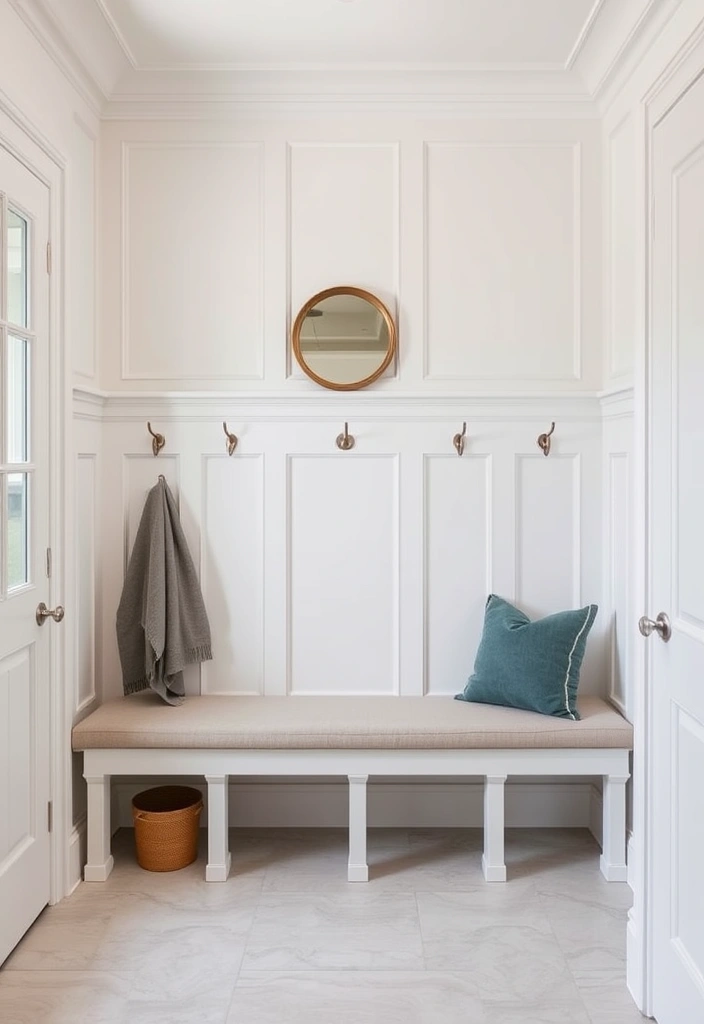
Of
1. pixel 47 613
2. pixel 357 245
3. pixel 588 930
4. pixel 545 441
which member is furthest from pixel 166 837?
pixel 357 245

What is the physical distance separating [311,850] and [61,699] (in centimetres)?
99

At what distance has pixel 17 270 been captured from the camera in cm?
244

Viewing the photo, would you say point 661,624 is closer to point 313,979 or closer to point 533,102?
point 313,979

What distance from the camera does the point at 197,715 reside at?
2.99 meters

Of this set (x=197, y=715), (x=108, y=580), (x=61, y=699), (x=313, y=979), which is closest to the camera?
(x=313, y=979)

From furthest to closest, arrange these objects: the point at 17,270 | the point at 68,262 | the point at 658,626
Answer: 1. the point at 68,262
2. the point at 17,270
3. the point at 658,626

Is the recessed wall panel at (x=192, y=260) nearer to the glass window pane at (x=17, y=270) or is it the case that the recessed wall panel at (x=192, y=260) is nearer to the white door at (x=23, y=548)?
the white door at (x=23, y=548)

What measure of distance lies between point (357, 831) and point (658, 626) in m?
1.28

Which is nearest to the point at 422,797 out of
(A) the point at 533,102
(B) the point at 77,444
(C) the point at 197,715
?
(C) the point at 197,715

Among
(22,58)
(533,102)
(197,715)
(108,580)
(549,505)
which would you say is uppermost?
(533,102)

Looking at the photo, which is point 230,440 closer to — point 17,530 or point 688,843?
→ point 17,530

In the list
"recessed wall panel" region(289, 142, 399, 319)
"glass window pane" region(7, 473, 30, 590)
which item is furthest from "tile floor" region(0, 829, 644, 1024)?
"recessed wall panel" region(289, 142, 399, 319)

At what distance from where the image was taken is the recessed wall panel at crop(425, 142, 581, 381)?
321cm

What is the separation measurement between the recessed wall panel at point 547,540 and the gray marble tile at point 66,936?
168 cm
